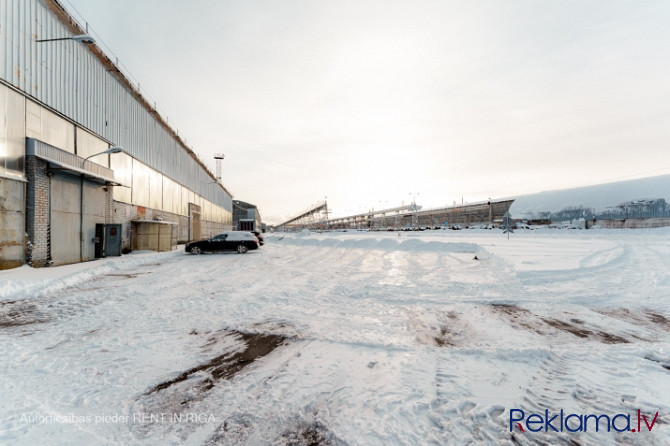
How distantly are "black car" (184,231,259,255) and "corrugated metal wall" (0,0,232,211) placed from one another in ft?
27.0

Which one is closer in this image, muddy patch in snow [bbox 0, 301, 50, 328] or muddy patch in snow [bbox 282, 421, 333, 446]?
Answer: muddy patch in snow [bbox 282, 421, 333, 446]

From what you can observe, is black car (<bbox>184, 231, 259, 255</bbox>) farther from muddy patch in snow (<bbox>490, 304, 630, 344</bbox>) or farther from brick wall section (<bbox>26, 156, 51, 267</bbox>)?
muddy patch in snow (<bbox>490, 304, 630, 344</bbox>)

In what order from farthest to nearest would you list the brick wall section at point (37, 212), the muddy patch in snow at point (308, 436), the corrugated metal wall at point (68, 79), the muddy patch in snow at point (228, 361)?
the brick wall section at point (37, 212) → the corrugated metal wall at point (68, 79) → the muddy patch in snow at point (228, 361) → the muddy patch in snow at point (308, 436)

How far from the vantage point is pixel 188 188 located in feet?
111

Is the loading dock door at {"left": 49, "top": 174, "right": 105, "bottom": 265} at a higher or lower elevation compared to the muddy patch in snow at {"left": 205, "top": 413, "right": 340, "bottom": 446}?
higher

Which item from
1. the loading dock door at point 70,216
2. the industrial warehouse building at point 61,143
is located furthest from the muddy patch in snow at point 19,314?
the loading dock door at point 70,216

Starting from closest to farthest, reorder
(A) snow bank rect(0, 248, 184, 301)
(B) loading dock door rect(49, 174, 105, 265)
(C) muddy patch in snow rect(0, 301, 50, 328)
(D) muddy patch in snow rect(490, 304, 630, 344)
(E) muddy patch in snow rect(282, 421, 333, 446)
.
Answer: (E) muddy patch in snow rect(282, 421, 333, 446) < (D) muddy patch in snow rect(490, 304, 630, 344) < (C) muddy patch in snow rect(0, 301, 50, 328) < (A) snow bank rect(0, 248, 184, 301) < (B) loading dock door rect(49, 174, 105, 265)

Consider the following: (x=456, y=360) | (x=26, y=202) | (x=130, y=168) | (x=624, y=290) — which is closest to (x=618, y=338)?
(x=456, y=360)

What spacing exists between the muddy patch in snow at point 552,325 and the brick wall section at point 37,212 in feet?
55.3

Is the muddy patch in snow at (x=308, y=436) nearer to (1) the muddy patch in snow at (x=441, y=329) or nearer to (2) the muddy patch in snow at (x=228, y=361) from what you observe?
(2) the muddy patch in snow at (x=228, y=361)

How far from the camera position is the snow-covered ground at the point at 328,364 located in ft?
8.57

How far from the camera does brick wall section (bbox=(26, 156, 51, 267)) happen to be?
38.4ft

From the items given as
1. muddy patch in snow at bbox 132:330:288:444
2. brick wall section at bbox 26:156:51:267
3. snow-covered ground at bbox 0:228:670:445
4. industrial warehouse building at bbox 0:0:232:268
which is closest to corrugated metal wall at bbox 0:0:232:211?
industrial warehouse building at bbox 0:0:232:268

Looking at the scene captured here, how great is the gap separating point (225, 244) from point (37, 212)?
9.49 meters
